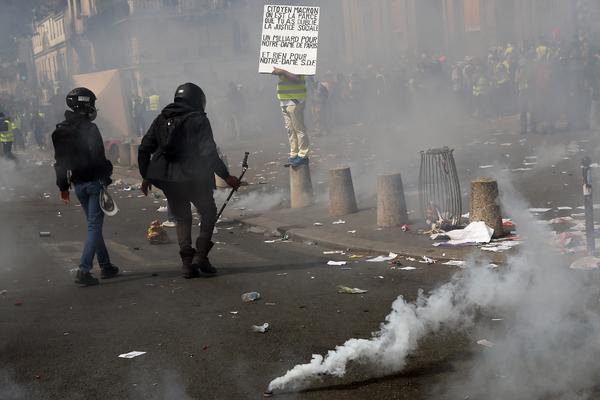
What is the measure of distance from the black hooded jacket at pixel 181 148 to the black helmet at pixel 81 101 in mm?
635

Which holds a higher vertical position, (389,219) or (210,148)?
(210,148)

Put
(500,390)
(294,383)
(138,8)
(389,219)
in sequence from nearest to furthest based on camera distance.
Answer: (500,390) < (294,383) < (389,219) < (138,8)

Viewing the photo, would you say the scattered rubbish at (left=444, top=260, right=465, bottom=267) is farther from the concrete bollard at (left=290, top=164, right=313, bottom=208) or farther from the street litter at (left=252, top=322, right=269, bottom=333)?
the concrete bollard at (left=290, top=164, right=313, bottom=208)

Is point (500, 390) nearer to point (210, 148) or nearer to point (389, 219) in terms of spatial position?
point (210, 148)

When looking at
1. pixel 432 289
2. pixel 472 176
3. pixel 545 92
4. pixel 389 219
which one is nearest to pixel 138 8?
pixel 545 92

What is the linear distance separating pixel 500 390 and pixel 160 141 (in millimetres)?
4160

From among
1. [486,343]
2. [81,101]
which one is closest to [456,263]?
[486,343]

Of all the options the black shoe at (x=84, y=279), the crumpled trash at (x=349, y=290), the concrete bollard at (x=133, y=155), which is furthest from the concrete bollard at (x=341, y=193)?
the concrete bollard at (x=133, y=155)

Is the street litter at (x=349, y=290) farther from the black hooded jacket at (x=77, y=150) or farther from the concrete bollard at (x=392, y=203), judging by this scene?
the concrete bollard at (x=392, y=203)

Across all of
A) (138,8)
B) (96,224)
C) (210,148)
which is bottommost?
(96,224)

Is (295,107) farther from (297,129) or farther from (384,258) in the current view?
(384,258)

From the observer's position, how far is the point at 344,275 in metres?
7.53

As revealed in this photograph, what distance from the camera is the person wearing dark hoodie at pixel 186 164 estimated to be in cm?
767

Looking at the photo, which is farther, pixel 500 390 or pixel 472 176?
pixel 472 176
